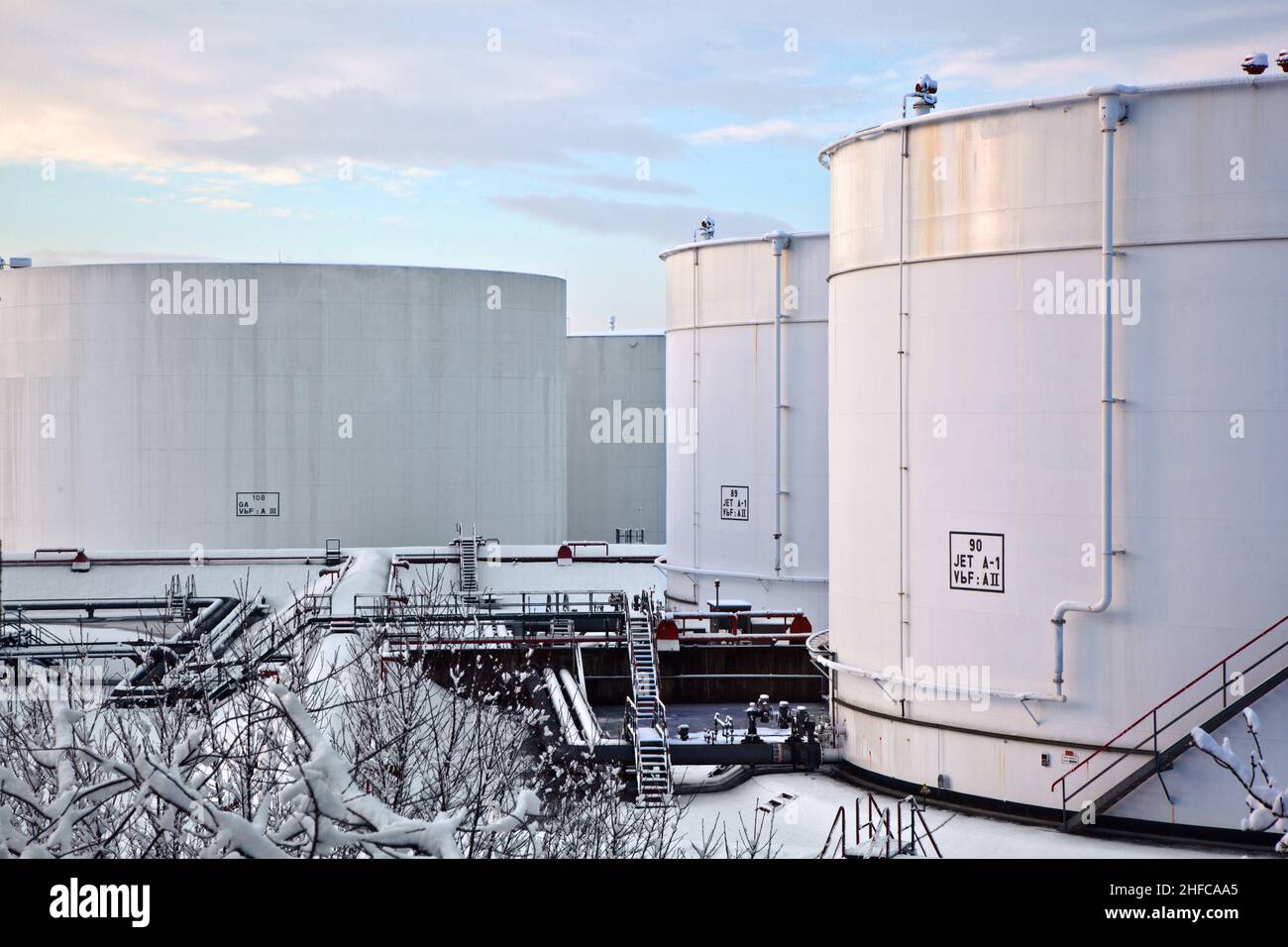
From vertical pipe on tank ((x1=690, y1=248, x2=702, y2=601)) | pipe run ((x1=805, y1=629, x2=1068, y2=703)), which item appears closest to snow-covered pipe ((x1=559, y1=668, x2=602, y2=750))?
pipe run ((x1=805, y1=629, x2=1068, y2=703))

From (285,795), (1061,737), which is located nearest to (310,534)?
(1061,737)

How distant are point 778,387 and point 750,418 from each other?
106cm

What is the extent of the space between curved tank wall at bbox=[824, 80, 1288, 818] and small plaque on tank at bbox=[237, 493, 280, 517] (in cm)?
2121

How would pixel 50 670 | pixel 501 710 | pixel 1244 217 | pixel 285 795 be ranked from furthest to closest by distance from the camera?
pixel 501 710 < pixel 50 670 < pixel 1244 217 < pixel 285 795

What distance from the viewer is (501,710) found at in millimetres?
21859

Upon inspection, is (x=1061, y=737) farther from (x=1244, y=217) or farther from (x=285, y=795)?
(x=285, y=795)

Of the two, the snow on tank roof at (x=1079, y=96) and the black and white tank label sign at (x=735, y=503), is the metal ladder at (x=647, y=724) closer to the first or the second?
the black and white tank label sign at (x=735, y=503)

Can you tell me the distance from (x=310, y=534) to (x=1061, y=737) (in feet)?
77.9

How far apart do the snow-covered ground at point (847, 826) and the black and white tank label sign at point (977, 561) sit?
2.79m

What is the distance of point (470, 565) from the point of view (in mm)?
35344

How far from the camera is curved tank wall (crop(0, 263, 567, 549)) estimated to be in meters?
36.2

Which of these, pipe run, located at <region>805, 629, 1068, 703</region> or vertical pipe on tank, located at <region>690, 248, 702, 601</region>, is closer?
pipe run, located at <region>805, 629, 1068, 703</region>

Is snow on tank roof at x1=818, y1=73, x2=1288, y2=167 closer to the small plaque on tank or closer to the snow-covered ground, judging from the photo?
the snow-covered ground
